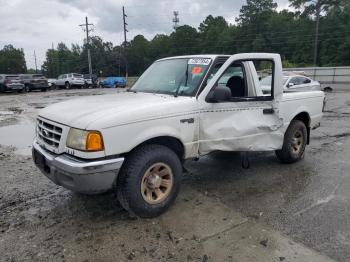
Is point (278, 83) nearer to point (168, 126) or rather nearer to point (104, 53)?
point (168, 126)

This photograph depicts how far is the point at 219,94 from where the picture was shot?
4.16 metres

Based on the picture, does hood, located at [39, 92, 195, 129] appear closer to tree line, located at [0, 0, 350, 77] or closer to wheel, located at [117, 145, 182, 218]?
wheel, located at [117, 145, 182, 218]

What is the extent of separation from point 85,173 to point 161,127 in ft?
3.31

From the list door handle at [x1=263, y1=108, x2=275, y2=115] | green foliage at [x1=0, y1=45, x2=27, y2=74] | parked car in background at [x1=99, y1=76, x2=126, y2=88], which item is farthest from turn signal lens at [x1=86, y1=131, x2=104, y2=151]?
green foliage at [x1=0, y1=45, x2=27, y2=74]

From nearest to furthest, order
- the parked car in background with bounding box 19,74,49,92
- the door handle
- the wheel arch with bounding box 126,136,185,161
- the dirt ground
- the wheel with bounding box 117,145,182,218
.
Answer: the dirt ground < the wheel with bounding box 117,145,182,218 < the wheel arch with bounding box 126,136,185,161 < the door handle < the parked car in background with bounding box 19,74,49,92

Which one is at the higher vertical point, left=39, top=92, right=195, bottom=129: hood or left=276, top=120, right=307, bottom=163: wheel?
left=39, top=92, right=195, bottom=129: hood

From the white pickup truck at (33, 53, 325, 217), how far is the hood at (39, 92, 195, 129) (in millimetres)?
11

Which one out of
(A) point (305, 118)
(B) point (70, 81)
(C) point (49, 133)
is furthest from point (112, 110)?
(B) point (70, 81)

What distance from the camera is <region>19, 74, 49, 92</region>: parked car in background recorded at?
30.7 metres

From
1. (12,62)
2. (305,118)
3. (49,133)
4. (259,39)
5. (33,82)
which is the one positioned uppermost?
(259,39)

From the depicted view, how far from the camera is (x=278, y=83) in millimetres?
5270

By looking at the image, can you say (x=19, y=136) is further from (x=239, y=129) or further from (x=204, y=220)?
(x=204, y=220)

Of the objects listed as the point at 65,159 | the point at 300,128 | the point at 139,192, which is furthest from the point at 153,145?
the point at 300,128

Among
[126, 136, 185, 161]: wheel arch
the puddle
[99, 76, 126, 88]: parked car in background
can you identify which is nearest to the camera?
[126, 136, 185, 161]: wheel arch
